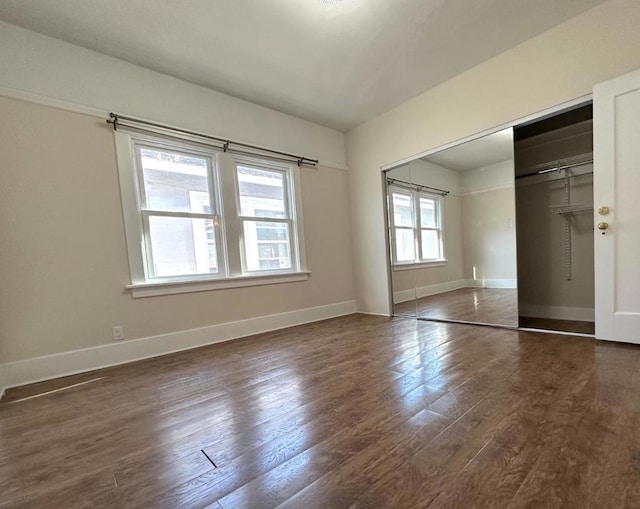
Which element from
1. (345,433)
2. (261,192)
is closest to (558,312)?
(345,433)

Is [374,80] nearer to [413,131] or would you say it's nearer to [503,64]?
[413,131]

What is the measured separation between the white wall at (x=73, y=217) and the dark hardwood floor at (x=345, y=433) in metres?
→ 0.41

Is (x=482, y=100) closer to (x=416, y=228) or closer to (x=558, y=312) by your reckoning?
(x=416, y=228)

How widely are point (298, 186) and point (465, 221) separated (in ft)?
7.48

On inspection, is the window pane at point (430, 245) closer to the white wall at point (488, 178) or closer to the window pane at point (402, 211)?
the window pane at point (402, 211)

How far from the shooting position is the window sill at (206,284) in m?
2.79

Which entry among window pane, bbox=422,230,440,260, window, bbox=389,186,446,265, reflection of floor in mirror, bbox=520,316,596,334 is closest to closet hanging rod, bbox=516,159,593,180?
window, bbox=389,186,446,265

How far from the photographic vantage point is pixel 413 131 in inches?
145

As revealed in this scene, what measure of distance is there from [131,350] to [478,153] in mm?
4269

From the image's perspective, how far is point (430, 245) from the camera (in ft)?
13.2

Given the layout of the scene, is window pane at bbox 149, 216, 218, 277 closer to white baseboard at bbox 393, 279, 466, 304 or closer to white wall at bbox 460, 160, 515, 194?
white baseboard at bbox 393, 279, 466, 304

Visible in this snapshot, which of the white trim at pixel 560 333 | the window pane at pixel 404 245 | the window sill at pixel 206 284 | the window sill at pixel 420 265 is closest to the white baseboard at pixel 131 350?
the window sill at pixel 206 284

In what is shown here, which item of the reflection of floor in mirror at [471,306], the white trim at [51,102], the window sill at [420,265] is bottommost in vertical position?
the reflection of floor in mirror at [471,306]

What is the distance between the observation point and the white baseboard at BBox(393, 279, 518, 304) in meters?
3.26
